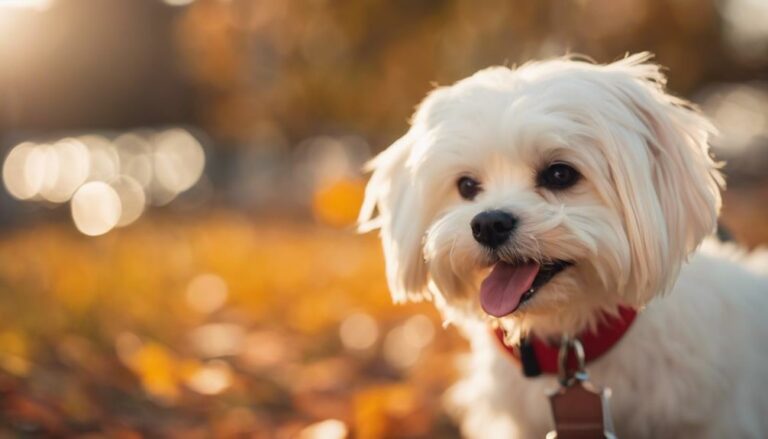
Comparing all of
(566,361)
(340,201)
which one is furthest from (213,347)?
(566,361)

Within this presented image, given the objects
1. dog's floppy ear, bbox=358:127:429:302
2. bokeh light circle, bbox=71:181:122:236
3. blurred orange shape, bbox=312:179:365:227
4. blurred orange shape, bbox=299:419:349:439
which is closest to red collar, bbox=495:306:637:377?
dog's floppy ear, bbox=358:127:429:302

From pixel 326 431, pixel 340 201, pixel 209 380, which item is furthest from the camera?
pixel 340 201

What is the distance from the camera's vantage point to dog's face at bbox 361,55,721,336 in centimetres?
251

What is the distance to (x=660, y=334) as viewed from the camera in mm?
2785

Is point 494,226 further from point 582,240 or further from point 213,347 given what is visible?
point 213,347

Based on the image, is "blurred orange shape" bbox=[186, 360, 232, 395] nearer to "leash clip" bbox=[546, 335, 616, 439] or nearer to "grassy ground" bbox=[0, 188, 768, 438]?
"grassy ground" bbox=[0, 188, 768, 438]

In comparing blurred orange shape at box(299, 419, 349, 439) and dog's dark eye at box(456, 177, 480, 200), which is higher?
dog's dark eye at box(456, 177, 480, 200)

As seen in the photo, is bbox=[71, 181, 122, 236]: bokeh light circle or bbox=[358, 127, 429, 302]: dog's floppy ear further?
bbox=[71, 181, 122, 236]: bokeh light circle

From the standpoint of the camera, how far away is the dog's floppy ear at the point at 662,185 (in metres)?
2.50

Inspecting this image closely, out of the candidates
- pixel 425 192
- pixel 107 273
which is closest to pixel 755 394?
pixel 425 192

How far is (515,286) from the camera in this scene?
260 centimetres

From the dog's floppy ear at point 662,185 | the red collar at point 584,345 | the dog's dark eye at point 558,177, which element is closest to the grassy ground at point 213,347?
the red collar at point 584,345

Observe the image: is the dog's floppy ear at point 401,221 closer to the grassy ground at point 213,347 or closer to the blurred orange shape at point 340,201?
the grassy ground at point 213,347

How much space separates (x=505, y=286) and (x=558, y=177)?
353 mm
